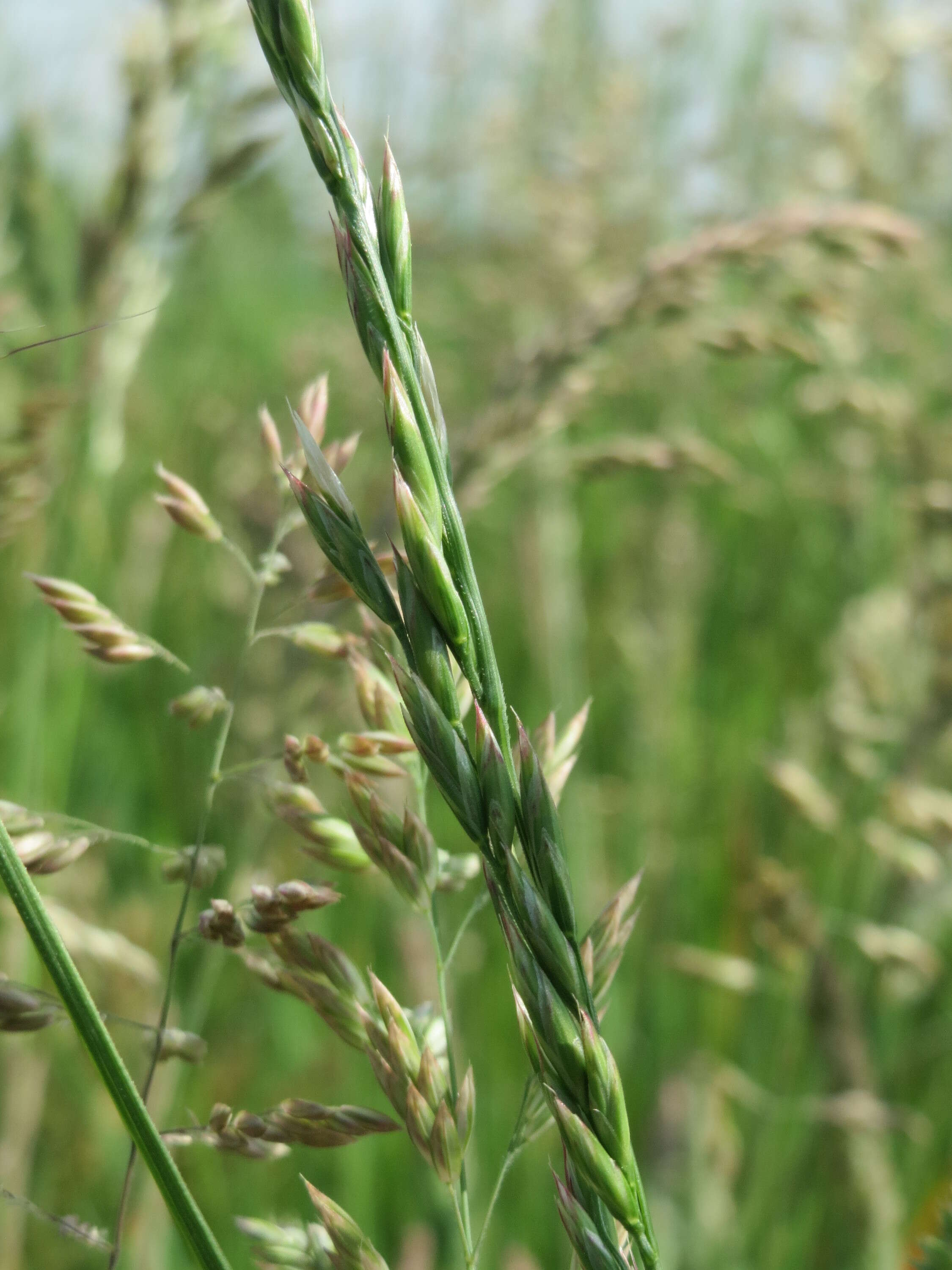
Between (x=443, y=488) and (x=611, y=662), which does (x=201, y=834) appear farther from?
(x=611, y=662)

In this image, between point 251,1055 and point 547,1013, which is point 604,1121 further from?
point 251,1055

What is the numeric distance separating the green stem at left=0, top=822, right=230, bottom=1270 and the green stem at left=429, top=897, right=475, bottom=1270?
0.25ft

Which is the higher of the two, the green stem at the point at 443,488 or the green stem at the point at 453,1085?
the green stem at the point at 443,488

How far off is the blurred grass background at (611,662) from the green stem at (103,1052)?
401mm

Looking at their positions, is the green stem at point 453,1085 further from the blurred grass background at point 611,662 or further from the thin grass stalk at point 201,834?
the blurred grass background at point 611,662

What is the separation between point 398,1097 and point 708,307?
1233 mm

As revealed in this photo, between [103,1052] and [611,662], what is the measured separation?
2317 millimetres

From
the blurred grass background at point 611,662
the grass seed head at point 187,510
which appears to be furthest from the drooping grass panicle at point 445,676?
the blurred grass background at point 611,662

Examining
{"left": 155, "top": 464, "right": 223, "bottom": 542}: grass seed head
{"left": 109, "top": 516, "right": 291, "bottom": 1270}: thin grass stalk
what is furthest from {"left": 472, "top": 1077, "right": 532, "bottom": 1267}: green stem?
{"left": 155, "top": 464, "right": 223, "bottom": 542}: grass seed head

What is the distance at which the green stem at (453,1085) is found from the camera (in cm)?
36

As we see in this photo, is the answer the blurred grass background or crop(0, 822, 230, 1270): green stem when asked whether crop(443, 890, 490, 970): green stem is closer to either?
crop(0, 822, 230, 1270): green stem

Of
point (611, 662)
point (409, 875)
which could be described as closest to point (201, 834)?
point (409, 875)

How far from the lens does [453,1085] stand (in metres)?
0.42

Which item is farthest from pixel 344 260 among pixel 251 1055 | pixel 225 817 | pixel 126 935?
pixel 225 817
